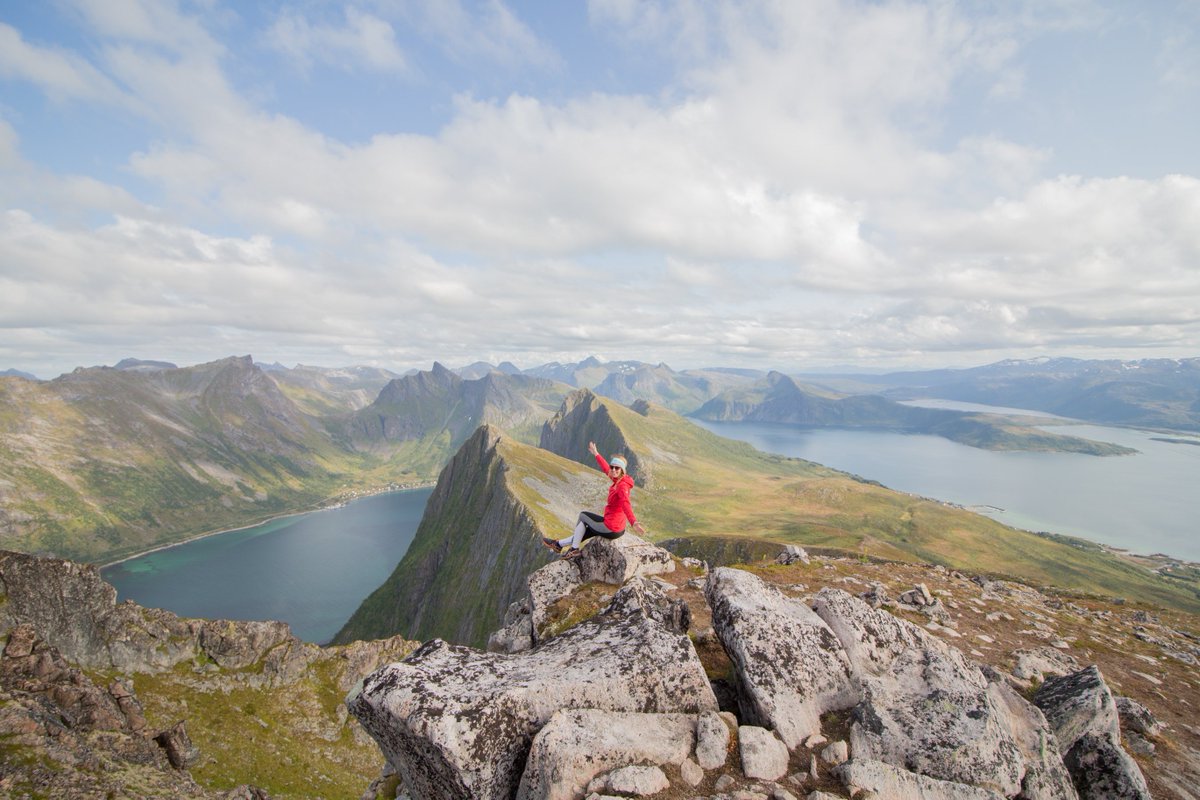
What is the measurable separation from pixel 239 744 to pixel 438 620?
102 m

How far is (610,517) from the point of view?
19.5 metres

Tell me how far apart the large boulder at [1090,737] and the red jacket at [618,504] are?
12.0 metres

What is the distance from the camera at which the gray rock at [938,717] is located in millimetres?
9711

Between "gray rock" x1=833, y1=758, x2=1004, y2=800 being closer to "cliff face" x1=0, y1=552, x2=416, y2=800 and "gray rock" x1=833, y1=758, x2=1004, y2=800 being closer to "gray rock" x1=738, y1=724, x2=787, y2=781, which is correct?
"gray rock" x1=738, y1=724, x2=787, y2=781

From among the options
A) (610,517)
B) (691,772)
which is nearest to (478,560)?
(610,517)

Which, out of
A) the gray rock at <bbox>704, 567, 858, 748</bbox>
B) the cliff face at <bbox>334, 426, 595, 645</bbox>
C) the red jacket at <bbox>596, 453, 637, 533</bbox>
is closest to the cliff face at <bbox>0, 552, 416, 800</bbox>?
the red jacket at <bbox>596, 453, 637, 533</bbox>

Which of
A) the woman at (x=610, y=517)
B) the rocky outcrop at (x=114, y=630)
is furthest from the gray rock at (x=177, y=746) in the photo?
the woman at (x=610, y=517)

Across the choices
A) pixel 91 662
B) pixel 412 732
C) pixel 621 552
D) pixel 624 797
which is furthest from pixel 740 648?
pixel 91 662

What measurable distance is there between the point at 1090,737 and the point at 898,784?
550 cm

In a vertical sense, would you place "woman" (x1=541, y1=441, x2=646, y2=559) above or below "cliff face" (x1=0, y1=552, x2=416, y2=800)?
above

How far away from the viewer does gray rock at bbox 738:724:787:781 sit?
9172mm

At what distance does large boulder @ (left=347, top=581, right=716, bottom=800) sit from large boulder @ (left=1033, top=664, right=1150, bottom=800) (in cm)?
791

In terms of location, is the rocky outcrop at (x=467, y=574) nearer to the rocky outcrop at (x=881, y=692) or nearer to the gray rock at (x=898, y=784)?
the rocky outcrop at (x=881, y=692)

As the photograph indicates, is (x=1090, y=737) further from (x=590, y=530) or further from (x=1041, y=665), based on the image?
(x=590, y=530)
